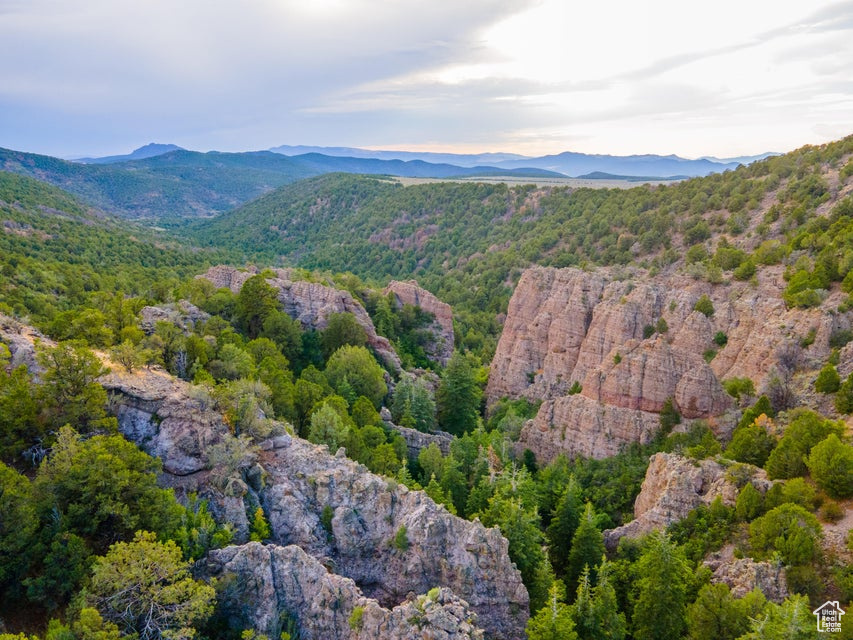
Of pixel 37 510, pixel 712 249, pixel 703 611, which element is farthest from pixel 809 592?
pixel 712 249

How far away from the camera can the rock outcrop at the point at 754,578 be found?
21859 millimetres

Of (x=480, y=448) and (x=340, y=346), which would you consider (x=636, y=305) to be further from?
(x=340, y=346)

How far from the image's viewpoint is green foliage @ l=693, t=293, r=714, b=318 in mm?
45094

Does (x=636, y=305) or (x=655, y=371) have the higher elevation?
(x=636, y=305)

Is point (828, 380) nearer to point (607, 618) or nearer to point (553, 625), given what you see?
point (607, 618)

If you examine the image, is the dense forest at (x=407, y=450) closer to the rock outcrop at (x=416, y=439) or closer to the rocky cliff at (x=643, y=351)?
the rock outcrop at (x=416, y=439)

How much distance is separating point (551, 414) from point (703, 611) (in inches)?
939

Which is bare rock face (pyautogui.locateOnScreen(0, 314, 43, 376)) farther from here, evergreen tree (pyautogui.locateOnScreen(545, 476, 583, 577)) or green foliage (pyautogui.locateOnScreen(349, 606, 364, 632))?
evergreen tree (pyautogui.locateOnScreen(545, 476, 583, 577))

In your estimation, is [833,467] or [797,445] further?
[797,445]

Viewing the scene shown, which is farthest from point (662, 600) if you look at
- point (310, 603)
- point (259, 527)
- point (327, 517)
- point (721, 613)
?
point (259, 527)

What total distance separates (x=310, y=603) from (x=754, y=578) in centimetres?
1764

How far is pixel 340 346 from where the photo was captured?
55062 mm

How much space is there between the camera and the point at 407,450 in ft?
136

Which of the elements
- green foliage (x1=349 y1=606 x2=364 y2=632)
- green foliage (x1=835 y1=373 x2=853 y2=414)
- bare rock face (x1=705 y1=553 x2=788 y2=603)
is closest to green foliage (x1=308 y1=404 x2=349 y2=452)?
green foliage (x1=349 y1=606 x2=364 y2=632)
